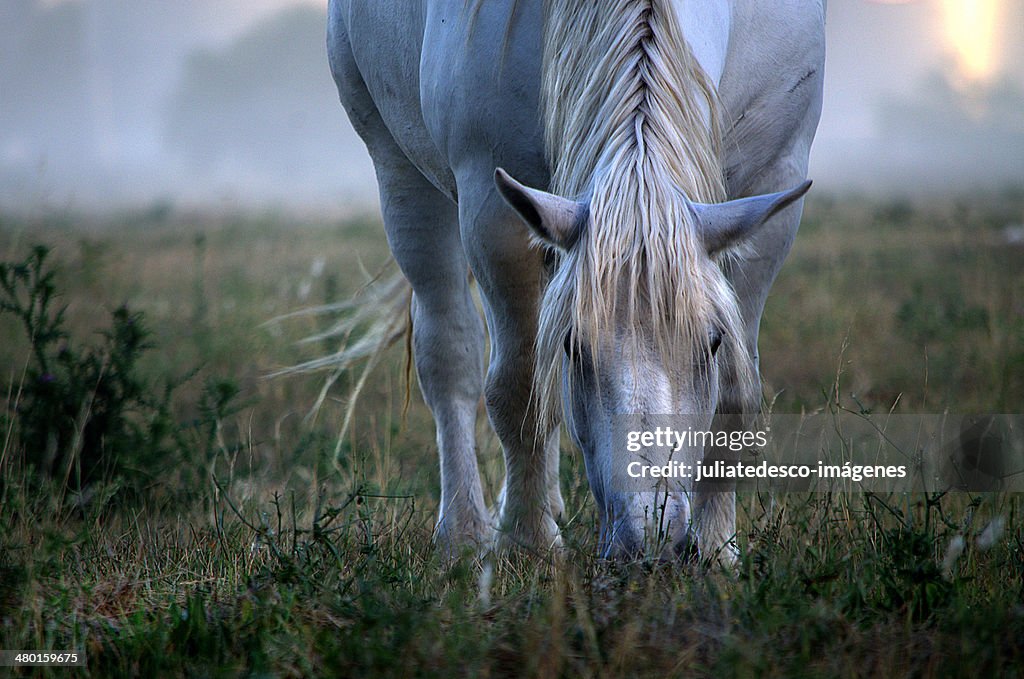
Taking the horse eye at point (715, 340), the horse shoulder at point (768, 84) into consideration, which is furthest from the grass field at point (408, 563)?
the horse shoulder at point (768, 84)

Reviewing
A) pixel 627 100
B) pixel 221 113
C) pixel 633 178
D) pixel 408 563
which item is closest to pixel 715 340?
pixel 633 178

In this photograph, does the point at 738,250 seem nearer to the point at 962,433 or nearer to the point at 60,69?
the point at 962,433

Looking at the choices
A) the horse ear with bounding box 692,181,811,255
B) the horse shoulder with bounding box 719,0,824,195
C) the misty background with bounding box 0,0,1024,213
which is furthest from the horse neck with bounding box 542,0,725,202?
the misty background with bounding box 0,0,1024,213

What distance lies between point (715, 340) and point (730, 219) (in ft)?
0.87

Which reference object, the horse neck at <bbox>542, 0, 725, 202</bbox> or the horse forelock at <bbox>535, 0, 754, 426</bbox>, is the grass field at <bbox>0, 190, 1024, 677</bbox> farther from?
the horse neck at <bbox>542, 0, 725, 202</bbox>

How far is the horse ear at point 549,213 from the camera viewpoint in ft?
7.46

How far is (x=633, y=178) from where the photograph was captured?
2301 mm

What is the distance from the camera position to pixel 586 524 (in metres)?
2.96

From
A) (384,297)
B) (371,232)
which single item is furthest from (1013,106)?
(384,297)

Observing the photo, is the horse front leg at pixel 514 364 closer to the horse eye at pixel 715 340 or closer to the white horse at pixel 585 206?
the white horse at pixel 585 206

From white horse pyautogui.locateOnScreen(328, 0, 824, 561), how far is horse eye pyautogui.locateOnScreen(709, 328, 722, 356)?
0.01 meters

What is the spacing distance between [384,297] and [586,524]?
1892 mm

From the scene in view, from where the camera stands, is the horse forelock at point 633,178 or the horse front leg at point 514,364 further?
the horse front leg at point 514,364

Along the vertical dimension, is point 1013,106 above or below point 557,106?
above
